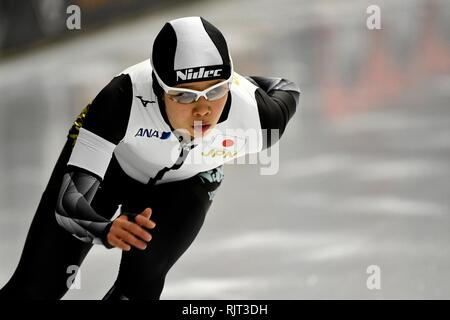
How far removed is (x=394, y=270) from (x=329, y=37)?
3.21m

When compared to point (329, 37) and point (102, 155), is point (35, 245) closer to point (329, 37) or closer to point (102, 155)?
point (102, 155)

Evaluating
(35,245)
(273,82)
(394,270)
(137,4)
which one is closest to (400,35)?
(137,4)

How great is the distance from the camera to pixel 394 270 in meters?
4.53

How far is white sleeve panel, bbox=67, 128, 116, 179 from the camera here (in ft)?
11.2

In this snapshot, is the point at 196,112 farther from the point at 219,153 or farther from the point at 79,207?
the point at 79,207

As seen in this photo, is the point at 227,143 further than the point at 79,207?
Yes

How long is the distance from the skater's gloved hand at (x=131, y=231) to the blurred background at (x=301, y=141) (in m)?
1.16

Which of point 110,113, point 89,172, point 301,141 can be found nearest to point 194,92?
point 110,113

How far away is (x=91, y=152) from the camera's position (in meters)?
3.42

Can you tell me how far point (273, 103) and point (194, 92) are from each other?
50cm

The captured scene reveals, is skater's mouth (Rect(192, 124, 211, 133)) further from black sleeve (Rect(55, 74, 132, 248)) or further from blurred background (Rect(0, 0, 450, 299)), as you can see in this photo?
blurred background (Rect(0, 0, 450, 299))

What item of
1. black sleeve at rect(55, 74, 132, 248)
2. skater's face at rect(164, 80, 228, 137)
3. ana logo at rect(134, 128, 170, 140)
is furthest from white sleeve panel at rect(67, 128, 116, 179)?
skater's face at rect(164, 80, 228, 137)

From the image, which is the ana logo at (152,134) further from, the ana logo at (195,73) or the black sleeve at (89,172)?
the ana logo at (195,73)

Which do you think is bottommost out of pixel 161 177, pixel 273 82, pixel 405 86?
pixel 161 177
